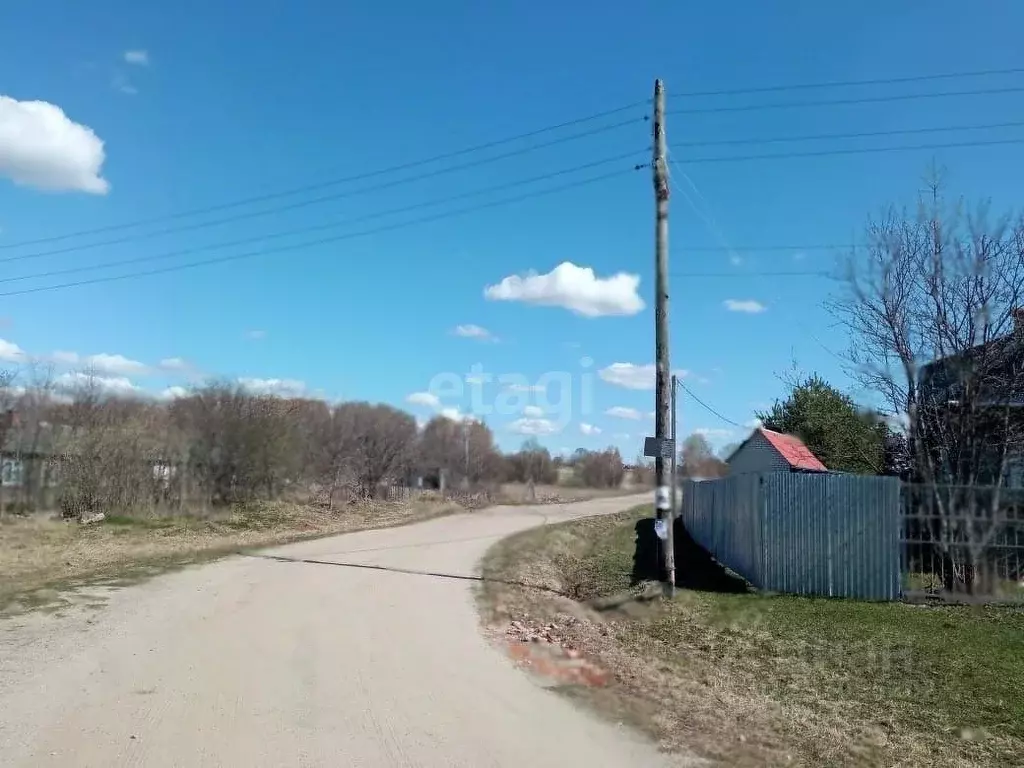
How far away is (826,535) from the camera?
12.3 m

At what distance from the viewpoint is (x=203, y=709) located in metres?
6.43

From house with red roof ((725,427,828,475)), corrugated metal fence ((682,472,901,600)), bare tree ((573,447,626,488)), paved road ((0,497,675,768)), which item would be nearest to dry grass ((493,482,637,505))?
bare tree ((573,447,626,488))

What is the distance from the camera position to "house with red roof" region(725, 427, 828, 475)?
2677cm

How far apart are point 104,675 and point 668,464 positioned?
8.59 meters

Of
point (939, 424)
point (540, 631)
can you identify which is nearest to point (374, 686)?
point (540, 631)

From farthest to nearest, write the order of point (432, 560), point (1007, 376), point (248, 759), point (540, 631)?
point (432, 560), point (1007, 376), point (540, 631), point (248, 759)

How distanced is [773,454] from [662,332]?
17289 millimetres

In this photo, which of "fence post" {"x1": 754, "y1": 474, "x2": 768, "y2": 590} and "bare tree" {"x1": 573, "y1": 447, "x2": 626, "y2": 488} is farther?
"bare tree" {"x1": 573, "y1": 447, "x2": 626, "y2": 488}

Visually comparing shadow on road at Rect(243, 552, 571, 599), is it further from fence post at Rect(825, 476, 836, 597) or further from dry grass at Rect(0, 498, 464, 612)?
fence post at Rect(825, 476, 836, 597)

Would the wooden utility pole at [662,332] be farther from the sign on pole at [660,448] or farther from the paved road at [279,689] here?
the paved road at [279,689]

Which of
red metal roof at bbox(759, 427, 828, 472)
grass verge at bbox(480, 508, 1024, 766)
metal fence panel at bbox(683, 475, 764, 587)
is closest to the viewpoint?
grass verge at bbox(480, 508, 1024, 766)

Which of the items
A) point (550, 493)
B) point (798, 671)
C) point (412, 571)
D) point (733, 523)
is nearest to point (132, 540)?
point (412, 571)

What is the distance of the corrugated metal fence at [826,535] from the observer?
39.2ft

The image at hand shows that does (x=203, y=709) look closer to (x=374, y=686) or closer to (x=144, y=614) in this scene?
(x=374, y=686)
